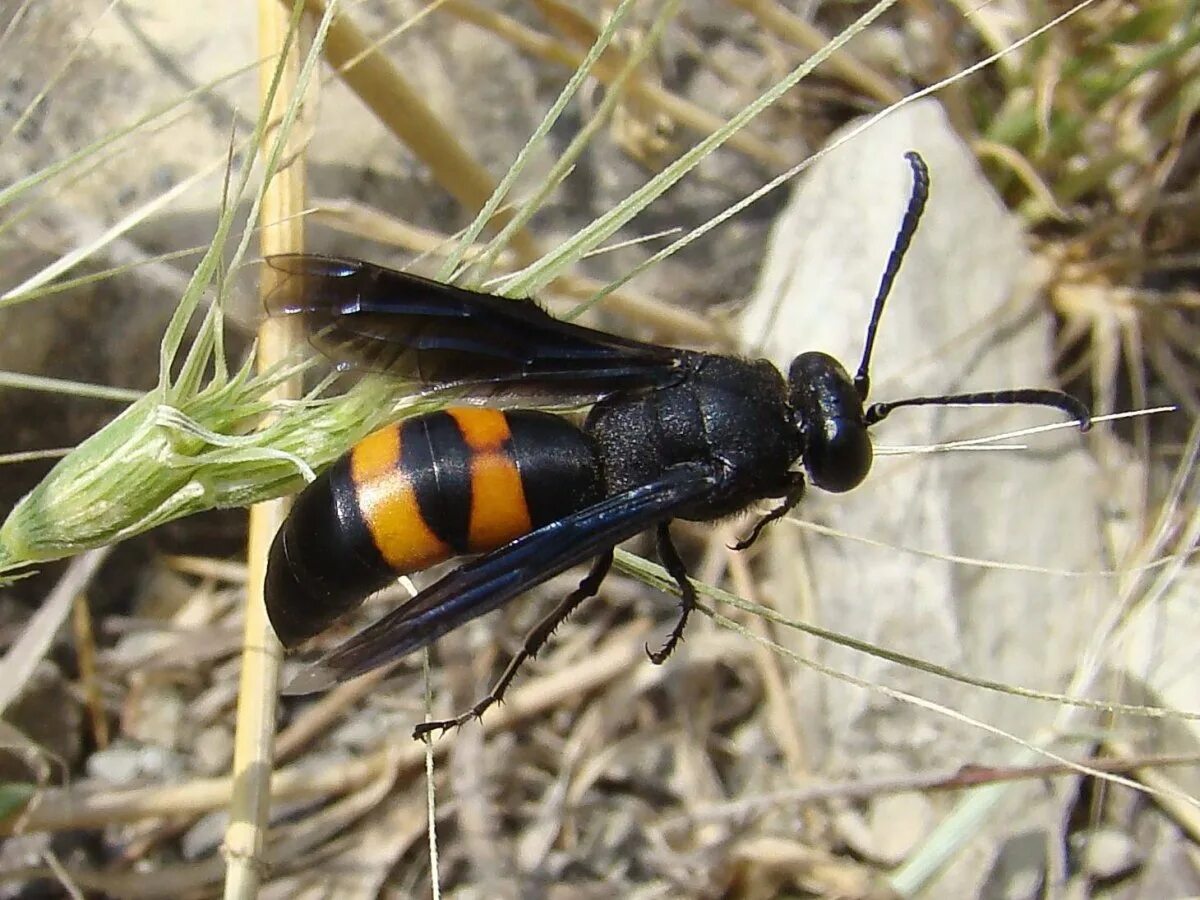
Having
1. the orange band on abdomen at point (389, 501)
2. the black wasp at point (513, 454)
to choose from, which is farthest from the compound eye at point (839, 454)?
the orange band on abdomen at point (389, 501)

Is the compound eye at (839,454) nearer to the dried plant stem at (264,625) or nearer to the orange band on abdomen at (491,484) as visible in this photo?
the orange band on abdomen at (491,484)

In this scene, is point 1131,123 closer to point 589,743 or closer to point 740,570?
point 740,570

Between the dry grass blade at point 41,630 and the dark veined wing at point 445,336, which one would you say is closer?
the dark veined wing at point 445,336

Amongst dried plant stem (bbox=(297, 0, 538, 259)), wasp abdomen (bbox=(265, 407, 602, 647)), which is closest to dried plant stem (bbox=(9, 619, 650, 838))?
wasp abdomen (bbox=(265, 407, 602, 647))

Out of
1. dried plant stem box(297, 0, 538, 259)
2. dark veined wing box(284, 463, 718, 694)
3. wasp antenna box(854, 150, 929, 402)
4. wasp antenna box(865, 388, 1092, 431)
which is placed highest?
dried plant stem box(297, 0, 538, 259)

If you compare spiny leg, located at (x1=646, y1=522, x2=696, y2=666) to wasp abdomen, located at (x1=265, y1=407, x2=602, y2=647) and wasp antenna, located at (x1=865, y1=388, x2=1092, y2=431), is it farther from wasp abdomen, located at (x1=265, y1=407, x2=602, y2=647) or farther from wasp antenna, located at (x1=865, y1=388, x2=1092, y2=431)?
wasp antenna, located at (x1=865, y1=388, x2=1092, y2=431)

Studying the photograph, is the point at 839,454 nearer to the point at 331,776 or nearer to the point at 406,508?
the point at 406,508

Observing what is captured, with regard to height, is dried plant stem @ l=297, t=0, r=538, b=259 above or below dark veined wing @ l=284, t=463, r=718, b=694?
above
